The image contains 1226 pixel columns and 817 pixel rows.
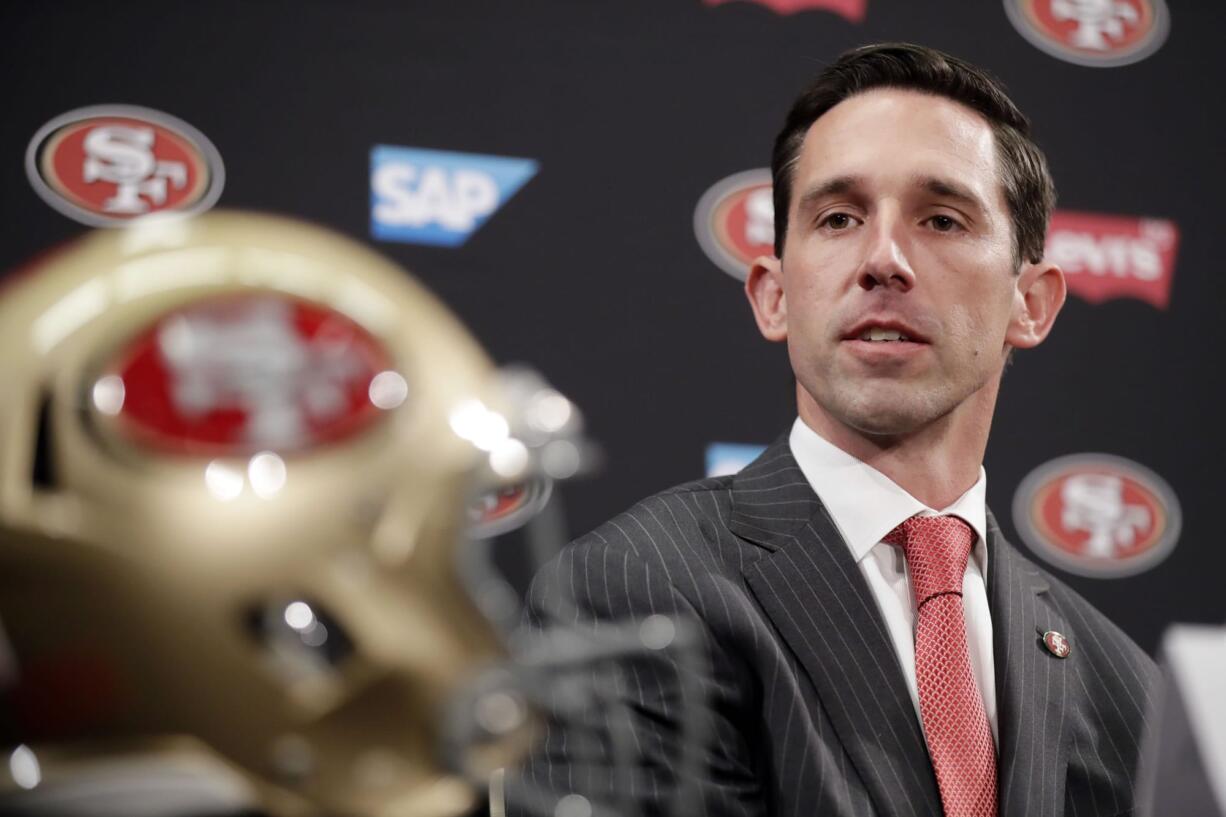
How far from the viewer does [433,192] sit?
1.38m

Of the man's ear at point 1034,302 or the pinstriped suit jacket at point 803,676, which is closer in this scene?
the pinstriped suit jacket at point 803,676

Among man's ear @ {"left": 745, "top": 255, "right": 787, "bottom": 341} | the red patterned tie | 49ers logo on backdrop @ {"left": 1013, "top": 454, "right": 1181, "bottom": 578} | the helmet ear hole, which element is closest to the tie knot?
the red patterned tie

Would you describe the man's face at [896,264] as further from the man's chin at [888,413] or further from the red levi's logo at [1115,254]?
the red levi's logo at [1115,254]

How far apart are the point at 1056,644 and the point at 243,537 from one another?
30.7 inches

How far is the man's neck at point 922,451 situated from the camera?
1.04 metres

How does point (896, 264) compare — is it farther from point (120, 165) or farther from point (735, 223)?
point (120, 165)

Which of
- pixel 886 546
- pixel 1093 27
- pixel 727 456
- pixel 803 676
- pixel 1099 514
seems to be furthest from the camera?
pixel 1093 27

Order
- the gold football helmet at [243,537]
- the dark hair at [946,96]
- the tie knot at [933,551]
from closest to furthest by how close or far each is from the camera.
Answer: the gold football helmet at [243,537] < the tie knot at [933,551] < the dark hair at [946,96]

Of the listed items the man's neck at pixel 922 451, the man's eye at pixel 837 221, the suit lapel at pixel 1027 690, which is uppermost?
the man's eye at pixel 837 221

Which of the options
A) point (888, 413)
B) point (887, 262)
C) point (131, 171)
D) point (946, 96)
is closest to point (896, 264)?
point (887, 262)

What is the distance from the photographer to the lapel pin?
0.99 metres

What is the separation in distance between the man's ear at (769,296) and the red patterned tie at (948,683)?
0.25 meters

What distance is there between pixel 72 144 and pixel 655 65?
0.62 meters

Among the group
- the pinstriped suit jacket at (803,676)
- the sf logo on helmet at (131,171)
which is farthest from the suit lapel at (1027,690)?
the sf logo on helmet at (131,171)
